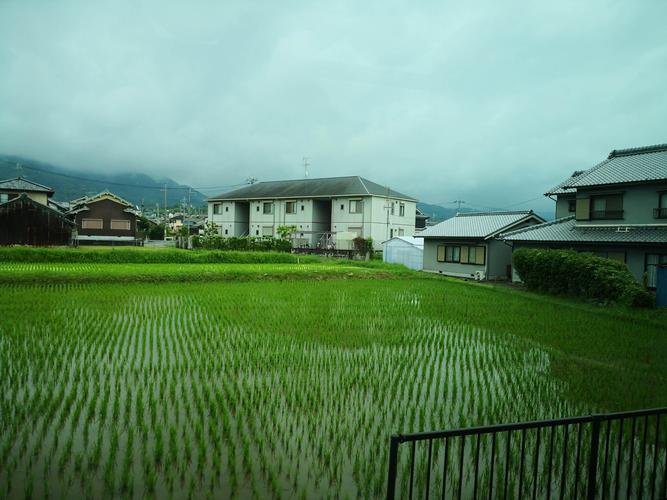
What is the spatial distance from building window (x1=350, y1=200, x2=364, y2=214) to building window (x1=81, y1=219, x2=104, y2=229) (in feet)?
70.0

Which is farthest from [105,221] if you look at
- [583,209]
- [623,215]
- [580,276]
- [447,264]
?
[623,215]

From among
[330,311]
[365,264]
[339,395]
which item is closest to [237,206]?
[365,264]

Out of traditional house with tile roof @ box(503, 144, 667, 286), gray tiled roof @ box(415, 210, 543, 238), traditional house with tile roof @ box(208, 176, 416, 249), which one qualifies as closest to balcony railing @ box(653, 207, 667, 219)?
traditional house with tile roof @ box(503, 144, 667, 286)

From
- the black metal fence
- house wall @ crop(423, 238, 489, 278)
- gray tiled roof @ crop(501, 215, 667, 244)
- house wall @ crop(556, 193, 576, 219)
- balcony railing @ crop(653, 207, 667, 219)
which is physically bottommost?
the black metal fence

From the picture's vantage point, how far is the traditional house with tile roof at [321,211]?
39344mm

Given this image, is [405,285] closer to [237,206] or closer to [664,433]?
[664,433]

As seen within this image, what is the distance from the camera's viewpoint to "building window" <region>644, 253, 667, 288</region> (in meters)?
17.2

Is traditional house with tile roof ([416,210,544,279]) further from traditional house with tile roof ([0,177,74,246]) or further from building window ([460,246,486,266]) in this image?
traditional house with tile roof ([0,177,74,246])

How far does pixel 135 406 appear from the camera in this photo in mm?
5781

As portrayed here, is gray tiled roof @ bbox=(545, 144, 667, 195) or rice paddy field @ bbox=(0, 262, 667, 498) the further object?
gray tiled roof @ bbox=(545, 144, 667, 195)

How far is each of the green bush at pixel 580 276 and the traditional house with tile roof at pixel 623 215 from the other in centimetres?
214

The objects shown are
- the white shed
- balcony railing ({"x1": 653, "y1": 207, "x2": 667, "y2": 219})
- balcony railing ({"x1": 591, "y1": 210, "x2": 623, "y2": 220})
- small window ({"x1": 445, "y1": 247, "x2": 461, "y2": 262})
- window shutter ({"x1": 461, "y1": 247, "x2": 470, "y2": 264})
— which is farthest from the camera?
the white shed

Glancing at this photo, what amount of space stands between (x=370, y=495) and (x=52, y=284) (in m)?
16.8

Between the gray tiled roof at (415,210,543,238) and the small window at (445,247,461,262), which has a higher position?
the gray tiled roof at (415,210,543,238)
